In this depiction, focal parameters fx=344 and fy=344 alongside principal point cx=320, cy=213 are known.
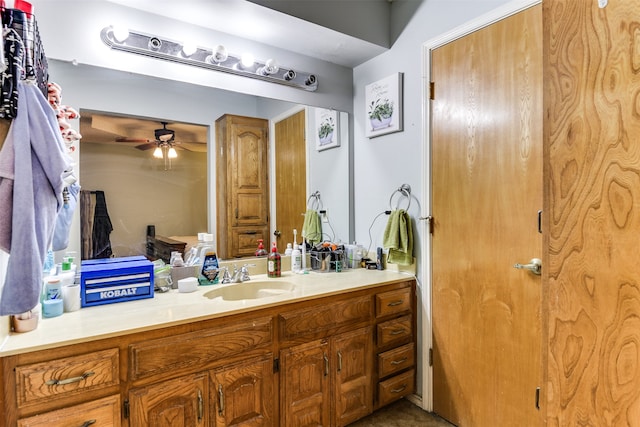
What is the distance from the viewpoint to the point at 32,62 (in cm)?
103

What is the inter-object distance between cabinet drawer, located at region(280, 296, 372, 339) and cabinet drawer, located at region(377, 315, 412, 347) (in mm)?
144

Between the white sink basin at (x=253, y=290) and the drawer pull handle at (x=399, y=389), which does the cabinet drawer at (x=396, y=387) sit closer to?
the drawer pull handle at (x=399, y=389)

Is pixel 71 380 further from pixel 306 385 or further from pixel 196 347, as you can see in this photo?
pixel 306 385

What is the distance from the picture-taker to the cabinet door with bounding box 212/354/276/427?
1.46m

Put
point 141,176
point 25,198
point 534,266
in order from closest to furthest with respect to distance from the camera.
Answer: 1. point 25,198
2. point 534,266
3. point 141,176

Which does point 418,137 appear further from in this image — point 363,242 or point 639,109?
point 639,109

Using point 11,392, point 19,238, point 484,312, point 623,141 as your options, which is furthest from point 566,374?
point 11,392

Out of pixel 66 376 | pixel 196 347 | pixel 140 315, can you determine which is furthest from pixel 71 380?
pixel 196 347

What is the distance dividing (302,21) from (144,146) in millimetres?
1125

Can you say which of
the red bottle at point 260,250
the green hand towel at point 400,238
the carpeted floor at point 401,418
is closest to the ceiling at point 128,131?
the red bottle at point 260,250

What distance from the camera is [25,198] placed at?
0.99m

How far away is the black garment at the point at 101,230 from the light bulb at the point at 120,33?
0.77 metres

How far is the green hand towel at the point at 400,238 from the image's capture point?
2158 millimetres

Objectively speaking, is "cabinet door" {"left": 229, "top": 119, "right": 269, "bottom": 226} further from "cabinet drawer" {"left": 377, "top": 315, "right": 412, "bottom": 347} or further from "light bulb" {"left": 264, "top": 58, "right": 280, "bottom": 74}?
"cabinet drawer" {"left": 377, "top": 315, "right": 412, "bottom": 347}
